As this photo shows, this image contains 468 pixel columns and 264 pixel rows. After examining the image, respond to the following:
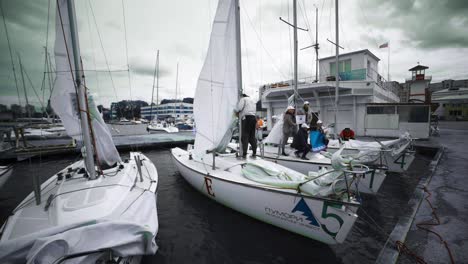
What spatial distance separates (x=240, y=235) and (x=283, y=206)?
105 cm

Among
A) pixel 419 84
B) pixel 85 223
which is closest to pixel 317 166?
pixel 85 223

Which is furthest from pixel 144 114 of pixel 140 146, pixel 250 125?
pixel 250 125

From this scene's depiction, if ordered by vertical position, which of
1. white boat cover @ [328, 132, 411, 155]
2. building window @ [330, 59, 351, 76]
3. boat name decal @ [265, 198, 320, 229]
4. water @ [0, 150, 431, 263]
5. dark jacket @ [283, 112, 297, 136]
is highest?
building window @ [330, 59, 351, 76]

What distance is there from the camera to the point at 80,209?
96.9 inches

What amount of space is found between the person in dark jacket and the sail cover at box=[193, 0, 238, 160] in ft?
7.56

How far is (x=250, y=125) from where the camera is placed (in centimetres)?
533

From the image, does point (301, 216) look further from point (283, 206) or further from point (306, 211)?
point (283, 206)

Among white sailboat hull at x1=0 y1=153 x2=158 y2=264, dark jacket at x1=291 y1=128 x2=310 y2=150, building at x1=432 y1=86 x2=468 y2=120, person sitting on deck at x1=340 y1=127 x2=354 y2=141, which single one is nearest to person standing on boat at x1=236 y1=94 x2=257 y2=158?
dark jacket at x1=291 y1=128 x2=310 y2=150

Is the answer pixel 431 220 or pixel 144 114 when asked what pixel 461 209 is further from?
pixel 144 114

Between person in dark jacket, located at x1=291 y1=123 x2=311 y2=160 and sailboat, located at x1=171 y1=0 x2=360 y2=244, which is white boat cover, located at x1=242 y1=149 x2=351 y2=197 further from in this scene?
person in dark jacket, located at x1=291 y1=123 x2=311 y2=160

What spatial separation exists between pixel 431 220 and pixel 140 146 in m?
13.5

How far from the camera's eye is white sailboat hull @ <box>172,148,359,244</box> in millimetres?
2697

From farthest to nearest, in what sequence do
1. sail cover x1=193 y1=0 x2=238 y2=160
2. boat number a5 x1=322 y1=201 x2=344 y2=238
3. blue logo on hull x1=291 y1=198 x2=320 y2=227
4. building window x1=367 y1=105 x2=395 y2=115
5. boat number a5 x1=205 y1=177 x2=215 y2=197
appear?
building window x1=367 y1=105 x2=395 y2=115 < sail cover x1=193 y1=0 x2=238 y2=160 < boat number a5 x1=205 y1=177 x2=215 y2=197 < blue logo on hull x1=291 y1=198 x2=320 y2=227 < boat number a5 x1=322 y1=201 x2=344 y2=238

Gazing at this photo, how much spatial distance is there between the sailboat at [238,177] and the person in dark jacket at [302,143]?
6.85 feet
